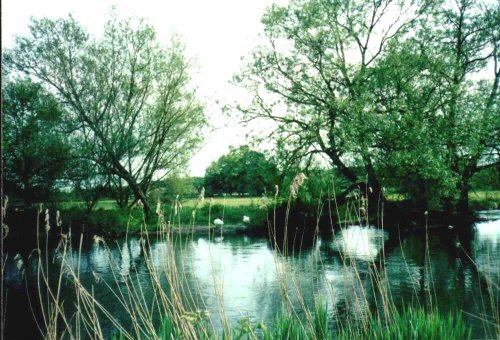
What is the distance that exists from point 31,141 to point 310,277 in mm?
18492

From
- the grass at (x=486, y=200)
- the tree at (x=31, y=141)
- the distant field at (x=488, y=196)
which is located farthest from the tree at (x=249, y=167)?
the distant field at (x=488, y=196)

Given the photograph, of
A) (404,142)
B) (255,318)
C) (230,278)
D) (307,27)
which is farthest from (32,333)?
(307,27)

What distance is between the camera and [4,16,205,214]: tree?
27281 mm

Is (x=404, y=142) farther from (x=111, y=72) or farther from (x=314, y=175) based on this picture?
(x=111, y=72)

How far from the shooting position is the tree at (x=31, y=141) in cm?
2517

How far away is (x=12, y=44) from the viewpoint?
26828 millimetres

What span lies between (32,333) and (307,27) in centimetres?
1963

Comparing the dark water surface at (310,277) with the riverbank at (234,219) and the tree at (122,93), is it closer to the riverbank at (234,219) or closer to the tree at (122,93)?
the riverbank at (234,219)

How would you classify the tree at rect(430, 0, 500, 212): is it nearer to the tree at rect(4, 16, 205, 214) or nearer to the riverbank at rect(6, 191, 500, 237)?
the riverbank at rect(6, 191, 500, 237)

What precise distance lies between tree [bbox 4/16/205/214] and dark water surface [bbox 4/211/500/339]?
29.3ft

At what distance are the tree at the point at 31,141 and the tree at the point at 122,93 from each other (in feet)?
3.36

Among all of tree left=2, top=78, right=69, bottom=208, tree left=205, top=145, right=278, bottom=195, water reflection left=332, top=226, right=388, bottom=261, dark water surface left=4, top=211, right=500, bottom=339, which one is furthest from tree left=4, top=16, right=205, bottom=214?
water reflection left=332, top=226, right=388, bottom=261

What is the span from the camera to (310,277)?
498 inches

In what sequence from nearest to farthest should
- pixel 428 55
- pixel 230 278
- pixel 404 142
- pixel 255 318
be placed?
pixel 255 318 → pixel 230 278 → pixel 404 142 → pixel 428 55
